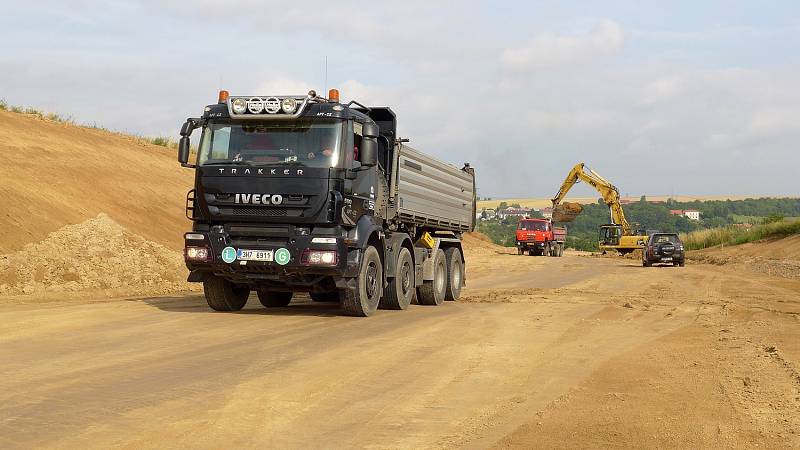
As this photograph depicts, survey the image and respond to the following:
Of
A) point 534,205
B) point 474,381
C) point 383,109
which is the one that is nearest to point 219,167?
point 383,109

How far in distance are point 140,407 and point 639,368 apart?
5352 mm

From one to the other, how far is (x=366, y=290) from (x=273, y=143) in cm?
290

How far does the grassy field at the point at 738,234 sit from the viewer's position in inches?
2239

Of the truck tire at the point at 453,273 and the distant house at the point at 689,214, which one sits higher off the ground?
the distant house at the point at 689,214

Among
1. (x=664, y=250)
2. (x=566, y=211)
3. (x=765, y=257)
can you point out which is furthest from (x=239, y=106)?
(x=566, y=211)

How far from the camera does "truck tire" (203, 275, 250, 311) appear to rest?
49.8 feet

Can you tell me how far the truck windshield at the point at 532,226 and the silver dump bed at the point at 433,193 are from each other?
114ft

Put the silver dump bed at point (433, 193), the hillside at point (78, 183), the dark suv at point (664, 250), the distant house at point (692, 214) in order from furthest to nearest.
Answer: the distant house at point (692, 214)
the dark suv at point (664, 250)
the hillside at point (78, 183)
the silver dump bed at point (433, 193)

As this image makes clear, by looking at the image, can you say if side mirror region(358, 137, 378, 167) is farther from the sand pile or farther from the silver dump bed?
the sand pile

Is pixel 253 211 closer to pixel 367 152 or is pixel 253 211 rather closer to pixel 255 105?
pixel 255 105

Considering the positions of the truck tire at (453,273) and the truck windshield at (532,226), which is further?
the truck windshield at (532,226)

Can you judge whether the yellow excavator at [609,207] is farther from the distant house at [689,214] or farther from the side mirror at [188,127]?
the distant house at [689,214]

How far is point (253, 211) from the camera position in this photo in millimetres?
13875

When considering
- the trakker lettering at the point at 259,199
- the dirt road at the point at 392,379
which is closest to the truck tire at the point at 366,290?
the dirt road at the point at 392,379
